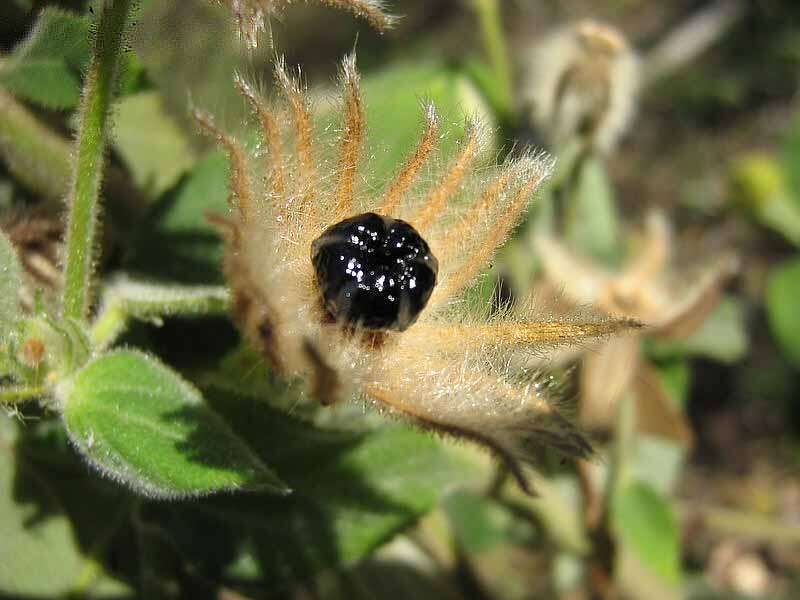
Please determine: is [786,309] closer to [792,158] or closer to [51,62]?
[792,158]

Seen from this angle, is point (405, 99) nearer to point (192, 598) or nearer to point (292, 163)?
point (292, 163)

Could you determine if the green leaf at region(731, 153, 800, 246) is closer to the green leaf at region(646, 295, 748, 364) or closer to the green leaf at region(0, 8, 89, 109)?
the green leaf at region(646, 295, 748, 364)

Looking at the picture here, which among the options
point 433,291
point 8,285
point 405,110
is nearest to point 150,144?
point 405,110

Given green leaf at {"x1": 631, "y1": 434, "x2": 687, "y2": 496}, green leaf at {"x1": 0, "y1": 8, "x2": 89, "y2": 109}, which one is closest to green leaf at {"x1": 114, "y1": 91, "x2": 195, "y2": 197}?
green leaf at {"x1": 0, "y1": 8, "x2": 89, "y2": 109}

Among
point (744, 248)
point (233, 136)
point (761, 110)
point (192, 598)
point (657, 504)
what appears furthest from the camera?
point (761, 110)

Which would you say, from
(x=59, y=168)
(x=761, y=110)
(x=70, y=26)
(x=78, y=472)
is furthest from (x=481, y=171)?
(x=761, y=110)
